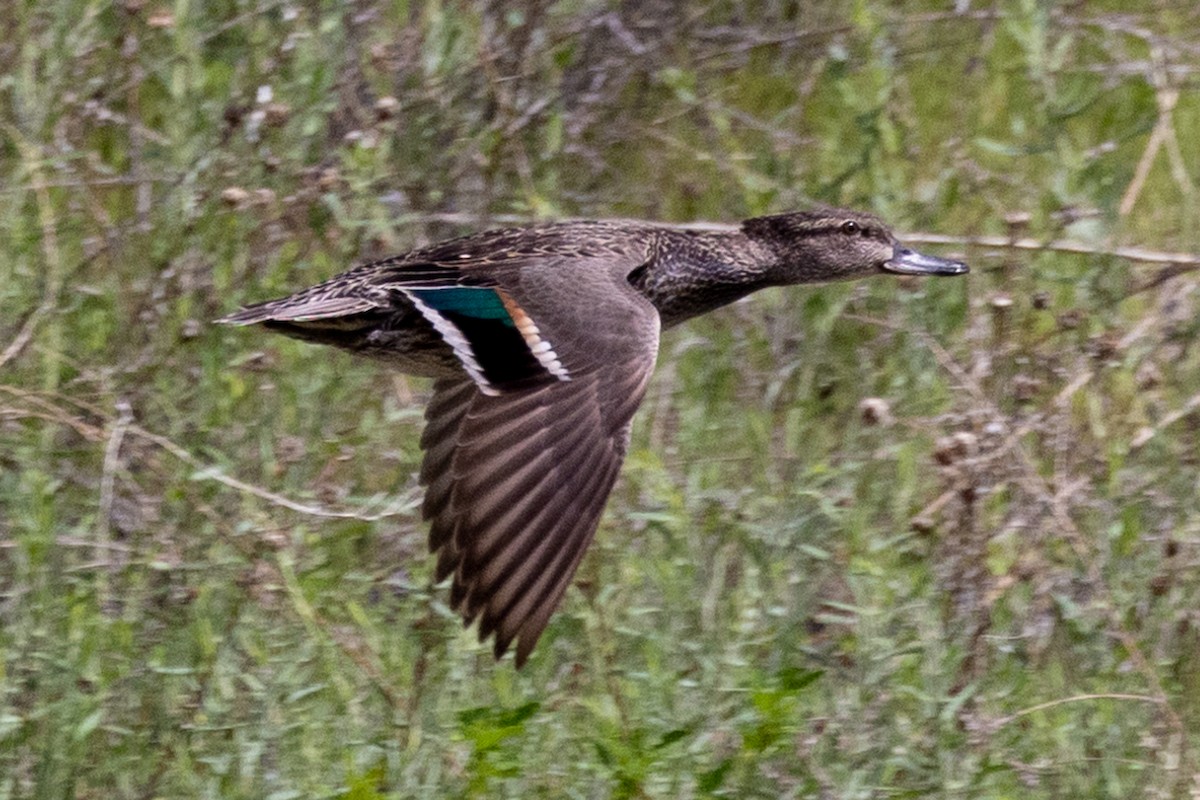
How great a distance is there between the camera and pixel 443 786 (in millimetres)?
5129

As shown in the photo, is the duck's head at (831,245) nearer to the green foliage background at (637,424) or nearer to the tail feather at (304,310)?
the green foliage background at (637,424)

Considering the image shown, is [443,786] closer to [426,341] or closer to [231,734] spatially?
[231,734]

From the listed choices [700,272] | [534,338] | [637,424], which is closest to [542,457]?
[534,338]

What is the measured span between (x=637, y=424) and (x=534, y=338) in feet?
4.86

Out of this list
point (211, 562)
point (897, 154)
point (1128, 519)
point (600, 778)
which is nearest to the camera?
point (600, 778)

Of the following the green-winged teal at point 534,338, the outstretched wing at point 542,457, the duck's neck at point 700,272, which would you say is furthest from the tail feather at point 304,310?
the duck's neck at point 700,272

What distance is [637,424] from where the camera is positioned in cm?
689

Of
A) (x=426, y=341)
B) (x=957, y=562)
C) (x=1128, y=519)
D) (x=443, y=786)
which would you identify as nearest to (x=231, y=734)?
(x=443, y=786)

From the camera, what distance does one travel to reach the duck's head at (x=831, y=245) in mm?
6703

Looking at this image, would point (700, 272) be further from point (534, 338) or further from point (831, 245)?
point (534, 338)

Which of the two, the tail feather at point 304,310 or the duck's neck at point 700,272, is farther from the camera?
the duck's neck at point 700,272

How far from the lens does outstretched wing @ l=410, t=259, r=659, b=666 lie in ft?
16.2

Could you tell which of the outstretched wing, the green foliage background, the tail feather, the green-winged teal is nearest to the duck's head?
the green-winged teal

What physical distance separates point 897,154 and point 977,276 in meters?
0.62
